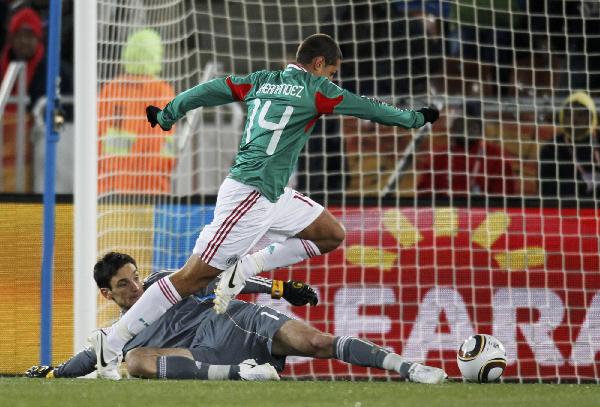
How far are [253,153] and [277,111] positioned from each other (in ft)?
0.85

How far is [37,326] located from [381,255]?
8.08ft

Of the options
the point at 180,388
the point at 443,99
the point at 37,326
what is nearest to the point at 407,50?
the point at 443,99

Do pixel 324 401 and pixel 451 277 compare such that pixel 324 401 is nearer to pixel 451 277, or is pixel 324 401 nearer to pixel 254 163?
pixel 254 163

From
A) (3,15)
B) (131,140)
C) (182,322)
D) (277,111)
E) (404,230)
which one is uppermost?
(3,15)

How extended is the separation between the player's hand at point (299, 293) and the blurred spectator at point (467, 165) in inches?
103

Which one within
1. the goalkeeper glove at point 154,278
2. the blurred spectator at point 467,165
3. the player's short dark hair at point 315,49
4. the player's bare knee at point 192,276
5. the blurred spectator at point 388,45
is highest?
the blurred spectator at point 388,45

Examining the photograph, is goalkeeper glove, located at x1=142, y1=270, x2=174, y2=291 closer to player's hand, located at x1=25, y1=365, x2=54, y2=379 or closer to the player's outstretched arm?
player's hand, located at x1=25, y1=365, x2=54, y2=379

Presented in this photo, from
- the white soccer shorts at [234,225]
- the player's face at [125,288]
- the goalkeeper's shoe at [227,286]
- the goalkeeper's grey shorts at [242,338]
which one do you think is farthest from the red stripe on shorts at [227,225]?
the player's face at [125,288]

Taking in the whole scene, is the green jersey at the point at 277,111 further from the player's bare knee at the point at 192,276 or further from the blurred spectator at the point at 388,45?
the blurred spectator at the point at 388,45

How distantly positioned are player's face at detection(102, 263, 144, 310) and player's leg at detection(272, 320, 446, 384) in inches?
35.5

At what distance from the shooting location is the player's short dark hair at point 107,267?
7684 millimetres

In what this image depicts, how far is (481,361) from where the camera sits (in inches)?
276

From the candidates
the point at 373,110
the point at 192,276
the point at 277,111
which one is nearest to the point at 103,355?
the point at 192,276

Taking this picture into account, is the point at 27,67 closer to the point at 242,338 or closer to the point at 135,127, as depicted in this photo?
the point at 135,127
